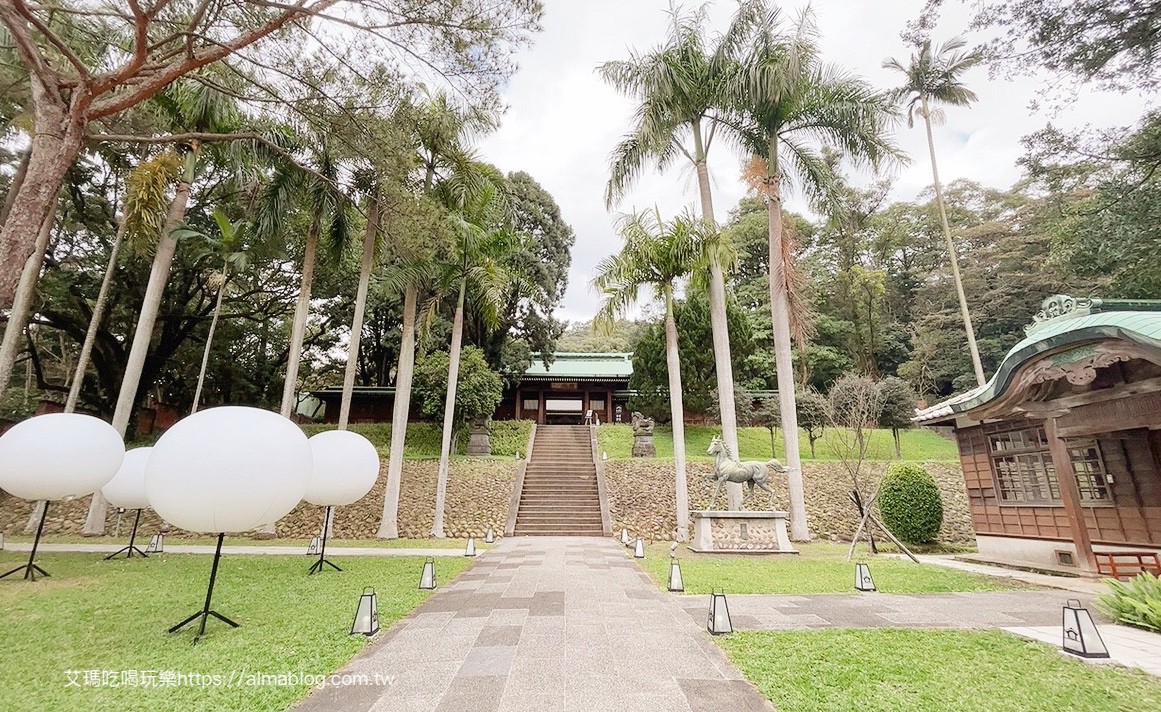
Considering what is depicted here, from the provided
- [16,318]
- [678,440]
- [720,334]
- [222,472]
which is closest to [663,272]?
[720,334]

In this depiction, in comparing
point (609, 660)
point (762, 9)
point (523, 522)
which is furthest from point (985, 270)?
point (609, 660)

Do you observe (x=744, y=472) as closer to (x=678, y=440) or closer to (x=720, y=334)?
(x=678, y=440)

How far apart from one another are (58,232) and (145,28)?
16680mm

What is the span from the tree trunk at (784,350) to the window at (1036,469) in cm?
368

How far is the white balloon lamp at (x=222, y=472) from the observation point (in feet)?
12.5

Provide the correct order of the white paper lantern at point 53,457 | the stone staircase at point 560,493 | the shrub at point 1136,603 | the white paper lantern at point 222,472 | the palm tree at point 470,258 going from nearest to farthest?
the white paper lantern at point 222,472
the shrub at point 1136,603
the white paper lantern at point 53,457
the palm tree at point 470,258
the stone staircase at point 560,493

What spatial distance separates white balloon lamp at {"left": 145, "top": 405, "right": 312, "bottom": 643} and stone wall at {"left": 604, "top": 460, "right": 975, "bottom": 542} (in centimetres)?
950

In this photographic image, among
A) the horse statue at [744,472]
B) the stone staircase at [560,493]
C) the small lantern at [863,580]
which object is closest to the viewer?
the small lantern at [863,580]

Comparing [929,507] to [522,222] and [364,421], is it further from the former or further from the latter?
[364,421]

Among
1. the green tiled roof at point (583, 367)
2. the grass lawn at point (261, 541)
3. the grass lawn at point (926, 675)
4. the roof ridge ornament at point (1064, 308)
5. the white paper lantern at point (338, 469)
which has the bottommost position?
the grass lawn at point (261, 541)

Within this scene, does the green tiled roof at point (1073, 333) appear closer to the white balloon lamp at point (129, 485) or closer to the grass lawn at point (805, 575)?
the grass lawn at point (805, 575)

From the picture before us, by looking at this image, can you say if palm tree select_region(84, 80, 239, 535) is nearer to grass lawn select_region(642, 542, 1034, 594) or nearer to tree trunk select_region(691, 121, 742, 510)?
tree trunk select_region(691, 121, 742, 510)

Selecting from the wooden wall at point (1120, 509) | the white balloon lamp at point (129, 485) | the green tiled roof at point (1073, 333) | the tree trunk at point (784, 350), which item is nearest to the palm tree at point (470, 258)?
the white balloon lamp at point (129, 485)

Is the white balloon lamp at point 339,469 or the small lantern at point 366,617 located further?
the white balloon lamp at point 339,469
